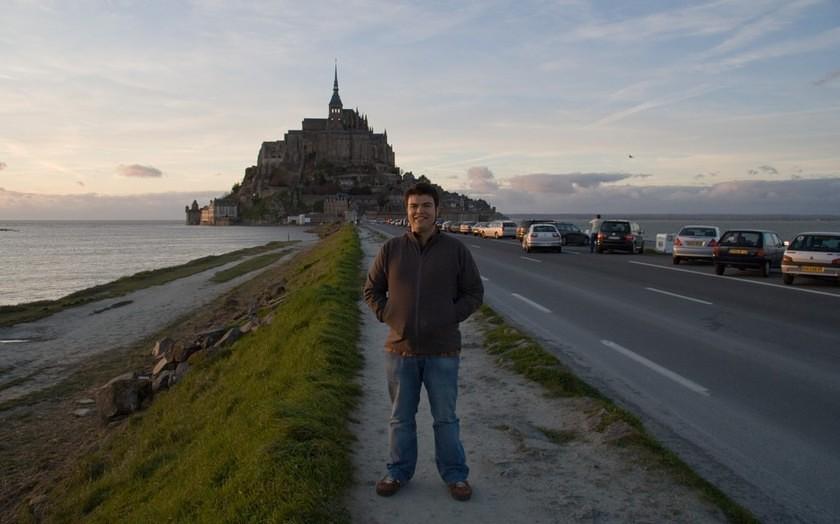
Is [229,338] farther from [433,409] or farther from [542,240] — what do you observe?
[542,240]

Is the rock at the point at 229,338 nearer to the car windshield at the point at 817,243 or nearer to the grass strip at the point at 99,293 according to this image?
the grass strip at the point at 99,293

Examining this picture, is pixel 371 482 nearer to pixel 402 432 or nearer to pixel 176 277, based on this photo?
pixel 402 432

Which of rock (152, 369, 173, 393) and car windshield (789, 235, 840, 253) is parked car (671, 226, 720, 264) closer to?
car windshield (789, 235, 840, 253)

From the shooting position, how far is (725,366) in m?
8.73

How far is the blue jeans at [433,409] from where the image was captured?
4871mm

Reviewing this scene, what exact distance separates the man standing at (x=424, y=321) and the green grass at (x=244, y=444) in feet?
2.00

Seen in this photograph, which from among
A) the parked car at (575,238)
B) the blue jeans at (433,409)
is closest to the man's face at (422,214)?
the blue jeans at (433,409)

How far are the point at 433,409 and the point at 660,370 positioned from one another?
454 centimetres

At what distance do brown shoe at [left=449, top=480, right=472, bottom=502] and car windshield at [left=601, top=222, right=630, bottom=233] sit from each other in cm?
3133

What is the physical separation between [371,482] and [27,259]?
235 feet

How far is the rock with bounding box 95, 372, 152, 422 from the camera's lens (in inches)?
459

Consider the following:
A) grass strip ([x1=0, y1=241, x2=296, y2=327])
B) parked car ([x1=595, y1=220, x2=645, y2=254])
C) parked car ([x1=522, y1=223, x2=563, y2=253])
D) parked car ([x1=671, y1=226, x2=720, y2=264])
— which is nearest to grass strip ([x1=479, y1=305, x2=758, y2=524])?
parked car ([x1=671, y1=226, x2=720, y2=264])

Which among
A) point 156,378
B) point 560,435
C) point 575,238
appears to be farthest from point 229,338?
point 575,238

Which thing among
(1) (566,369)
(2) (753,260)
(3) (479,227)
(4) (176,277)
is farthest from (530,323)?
(3) (479,227)
